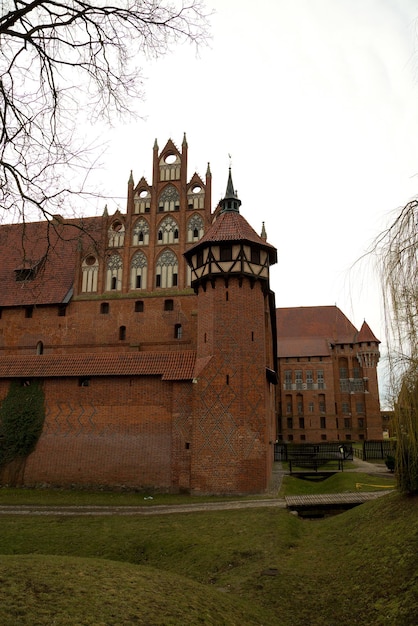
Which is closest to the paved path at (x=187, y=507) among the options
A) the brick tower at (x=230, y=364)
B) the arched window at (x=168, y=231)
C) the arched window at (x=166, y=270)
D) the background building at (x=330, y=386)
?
the brick tower at (x=230, y=364)

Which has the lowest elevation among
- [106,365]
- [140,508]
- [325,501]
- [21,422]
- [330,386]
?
[140,508]

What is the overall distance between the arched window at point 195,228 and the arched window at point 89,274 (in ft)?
15.8

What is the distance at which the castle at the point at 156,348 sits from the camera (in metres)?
17.7

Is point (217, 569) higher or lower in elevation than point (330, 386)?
lower

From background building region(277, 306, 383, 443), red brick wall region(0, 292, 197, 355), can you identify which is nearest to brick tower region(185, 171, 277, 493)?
red brick wall region(0, 292, 197, 355)

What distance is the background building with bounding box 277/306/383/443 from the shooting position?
165 feet

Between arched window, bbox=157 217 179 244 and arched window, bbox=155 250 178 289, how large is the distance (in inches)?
23.6

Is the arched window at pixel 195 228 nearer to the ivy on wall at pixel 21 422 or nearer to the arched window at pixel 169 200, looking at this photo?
the arched window at pixel 169 200

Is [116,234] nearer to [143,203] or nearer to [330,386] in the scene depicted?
[143,203]

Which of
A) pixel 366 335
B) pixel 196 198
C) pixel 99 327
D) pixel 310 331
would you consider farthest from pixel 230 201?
pixel 310 331

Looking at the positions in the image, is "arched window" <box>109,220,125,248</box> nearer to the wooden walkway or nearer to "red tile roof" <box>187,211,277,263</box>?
"red tile roof" <box>187,211,277,263</box>

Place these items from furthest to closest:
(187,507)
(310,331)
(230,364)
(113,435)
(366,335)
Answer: (310,331)
(366,335)
(113,435)
(230,364)
(187,507)

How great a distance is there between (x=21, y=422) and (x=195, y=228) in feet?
37.2

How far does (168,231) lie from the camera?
73.8 ft
